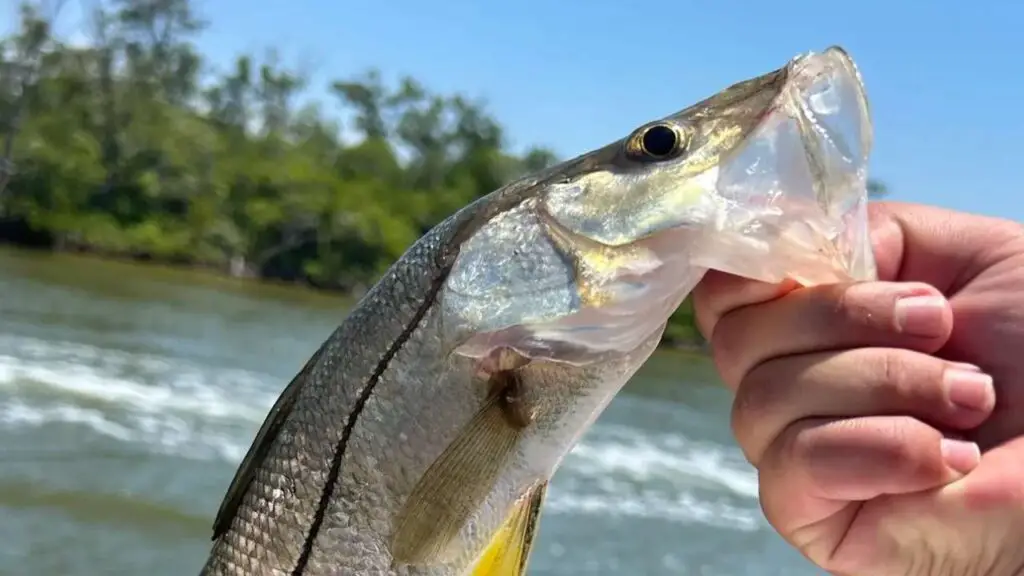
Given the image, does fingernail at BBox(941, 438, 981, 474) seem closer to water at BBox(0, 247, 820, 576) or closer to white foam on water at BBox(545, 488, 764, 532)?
water at BBox(0, 247, 820, 576)

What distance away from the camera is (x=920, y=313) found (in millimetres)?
1474

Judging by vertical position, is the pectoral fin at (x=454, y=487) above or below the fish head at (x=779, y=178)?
below

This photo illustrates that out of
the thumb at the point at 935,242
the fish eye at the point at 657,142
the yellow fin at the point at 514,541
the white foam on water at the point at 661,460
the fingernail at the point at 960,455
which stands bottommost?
the white foam on water at the point at 661,460

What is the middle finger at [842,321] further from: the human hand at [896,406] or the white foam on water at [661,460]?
the white foam on water at [661,460]

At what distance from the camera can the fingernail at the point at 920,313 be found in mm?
1472

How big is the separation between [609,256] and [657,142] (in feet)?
0.75

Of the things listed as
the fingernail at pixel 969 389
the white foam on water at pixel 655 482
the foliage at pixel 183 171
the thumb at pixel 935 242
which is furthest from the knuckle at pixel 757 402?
the foliage at pixel 183 171

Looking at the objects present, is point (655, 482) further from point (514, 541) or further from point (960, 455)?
point (960, 455)

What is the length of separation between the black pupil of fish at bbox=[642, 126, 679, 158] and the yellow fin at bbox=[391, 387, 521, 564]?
1.81 ft

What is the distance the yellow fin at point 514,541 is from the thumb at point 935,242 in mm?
785

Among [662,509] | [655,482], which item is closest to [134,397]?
[662,509]

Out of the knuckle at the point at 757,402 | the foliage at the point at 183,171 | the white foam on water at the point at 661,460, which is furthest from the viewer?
the foliage at the point at 183,171

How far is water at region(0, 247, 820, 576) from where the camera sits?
8.07m

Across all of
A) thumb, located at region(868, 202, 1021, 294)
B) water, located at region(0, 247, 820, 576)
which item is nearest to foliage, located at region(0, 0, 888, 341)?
water, located at region(0, 247, 820, 576)
